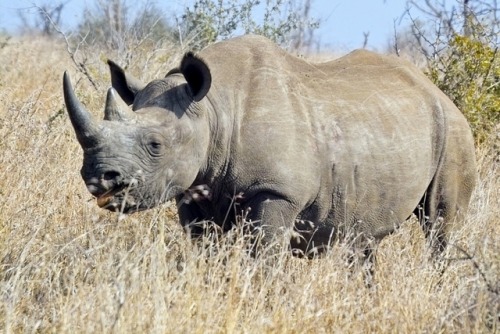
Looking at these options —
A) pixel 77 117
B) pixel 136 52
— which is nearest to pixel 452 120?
pixel 77 117

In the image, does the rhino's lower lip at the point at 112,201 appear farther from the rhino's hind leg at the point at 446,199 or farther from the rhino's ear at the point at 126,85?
the rhino's hind leg at the point at 446,199

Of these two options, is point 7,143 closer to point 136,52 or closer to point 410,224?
point 410,224

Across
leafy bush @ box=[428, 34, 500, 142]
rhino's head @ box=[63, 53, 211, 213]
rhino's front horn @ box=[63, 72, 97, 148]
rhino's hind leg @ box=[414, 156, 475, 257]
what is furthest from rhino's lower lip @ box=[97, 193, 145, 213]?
leafy bush @ box=[428, 34, 500, 142]

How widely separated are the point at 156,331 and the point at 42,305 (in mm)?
1077

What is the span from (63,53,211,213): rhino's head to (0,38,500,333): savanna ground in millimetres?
255

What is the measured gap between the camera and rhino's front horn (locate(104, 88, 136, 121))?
576cm

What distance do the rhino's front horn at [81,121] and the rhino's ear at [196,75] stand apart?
26.4 inches

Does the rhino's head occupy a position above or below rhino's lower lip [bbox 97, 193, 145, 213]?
above

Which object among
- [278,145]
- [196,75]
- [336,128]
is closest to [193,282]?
[278,145]

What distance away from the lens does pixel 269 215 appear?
6066mm

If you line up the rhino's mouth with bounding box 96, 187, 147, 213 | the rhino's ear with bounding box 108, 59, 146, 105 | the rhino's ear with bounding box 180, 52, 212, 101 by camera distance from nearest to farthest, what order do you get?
the rhino's mouth with bounding box 96, 187, 147, 213
the rhino's ear with bounding box 180, 52, 212, 101
the rhino's ear with bounding box 108, 59, 146, 105

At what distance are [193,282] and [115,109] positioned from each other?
1.26 m

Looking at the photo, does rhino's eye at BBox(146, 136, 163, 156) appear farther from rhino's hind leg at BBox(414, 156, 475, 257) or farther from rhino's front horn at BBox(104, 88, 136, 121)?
rhino's hind leg at BBox(414, 156, 475, 257)

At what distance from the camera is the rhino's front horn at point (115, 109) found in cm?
576
